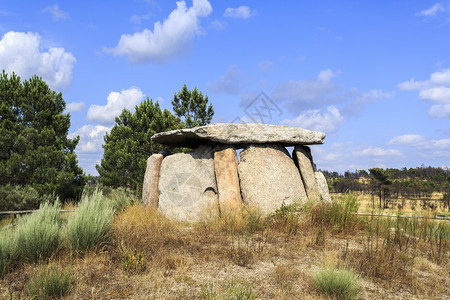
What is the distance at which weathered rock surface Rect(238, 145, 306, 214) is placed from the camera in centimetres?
915

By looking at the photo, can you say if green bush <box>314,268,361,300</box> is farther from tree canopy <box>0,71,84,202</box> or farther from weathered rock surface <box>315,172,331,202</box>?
tree canopy <box>0,71,84,202</box>

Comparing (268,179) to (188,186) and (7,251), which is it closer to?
(188,186)

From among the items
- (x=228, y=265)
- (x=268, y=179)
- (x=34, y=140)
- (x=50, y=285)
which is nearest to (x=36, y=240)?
(x=50, y=285)

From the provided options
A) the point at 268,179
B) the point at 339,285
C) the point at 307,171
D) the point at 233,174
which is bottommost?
the point at 339,285

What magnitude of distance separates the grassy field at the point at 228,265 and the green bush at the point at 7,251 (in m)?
0.04

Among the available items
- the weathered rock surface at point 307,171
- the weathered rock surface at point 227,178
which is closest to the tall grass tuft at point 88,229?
the weathered rock surface at point 227,178

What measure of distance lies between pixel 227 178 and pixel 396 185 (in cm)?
4383

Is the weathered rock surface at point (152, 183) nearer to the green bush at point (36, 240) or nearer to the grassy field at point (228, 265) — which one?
the grassy field at point (228, 265)

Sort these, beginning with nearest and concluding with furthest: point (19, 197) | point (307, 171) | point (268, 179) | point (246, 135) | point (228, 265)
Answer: point (228, 265)
point (268, 179)
point (246, 135)
point (307, 171)
point (19, 197)

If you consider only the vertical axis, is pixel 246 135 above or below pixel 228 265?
above

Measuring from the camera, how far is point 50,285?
182 inches

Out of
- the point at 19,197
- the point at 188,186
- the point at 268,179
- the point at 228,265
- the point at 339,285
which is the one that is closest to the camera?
the point at 339,285

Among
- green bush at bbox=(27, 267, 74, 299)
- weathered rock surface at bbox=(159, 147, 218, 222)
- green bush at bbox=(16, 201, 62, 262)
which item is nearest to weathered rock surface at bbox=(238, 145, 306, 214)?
weathered rock surface at bbox=(159, 147, 218, 222)

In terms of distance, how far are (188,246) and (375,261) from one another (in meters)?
3.57
